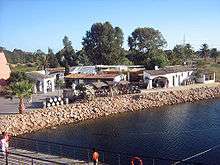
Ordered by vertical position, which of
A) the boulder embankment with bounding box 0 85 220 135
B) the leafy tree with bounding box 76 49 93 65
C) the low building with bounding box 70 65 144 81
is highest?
the leafy tree with bounding box 76 49 93 65

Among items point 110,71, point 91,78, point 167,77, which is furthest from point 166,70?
point 91,78

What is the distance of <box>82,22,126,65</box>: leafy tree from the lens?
110m

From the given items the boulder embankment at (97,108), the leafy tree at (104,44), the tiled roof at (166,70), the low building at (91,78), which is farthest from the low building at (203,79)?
the leafy tree at (104,44)

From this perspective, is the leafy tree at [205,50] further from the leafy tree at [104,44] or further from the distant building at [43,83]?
the distant building at [43,83]

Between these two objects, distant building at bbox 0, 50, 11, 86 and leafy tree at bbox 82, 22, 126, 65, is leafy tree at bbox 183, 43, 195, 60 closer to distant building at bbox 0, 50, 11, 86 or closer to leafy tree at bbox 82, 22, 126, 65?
leafy tree at bbox 82, 22, 126, 65

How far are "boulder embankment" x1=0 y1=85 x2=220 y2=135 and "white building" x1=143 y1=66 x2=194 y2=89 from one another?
13.5ft

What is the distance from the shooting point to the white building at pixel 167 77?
74875 mm

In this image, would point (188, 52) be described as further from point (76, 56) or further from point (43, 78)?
point (43, 78)

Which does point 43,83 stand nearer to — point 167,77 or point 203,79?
point 167,77

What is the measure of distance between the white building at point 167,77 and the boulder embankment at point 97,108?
4103 millimetres

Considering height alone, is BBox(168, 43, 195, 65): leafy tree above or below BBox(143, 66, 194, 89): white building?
above

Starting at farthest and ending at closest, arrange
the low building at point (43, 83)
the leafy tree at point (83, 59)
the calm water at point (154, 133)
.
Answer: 1. the leafy tree at point (83, 59)
2. the low building at point (43, 83)
3. the calm water at point (154, 133)

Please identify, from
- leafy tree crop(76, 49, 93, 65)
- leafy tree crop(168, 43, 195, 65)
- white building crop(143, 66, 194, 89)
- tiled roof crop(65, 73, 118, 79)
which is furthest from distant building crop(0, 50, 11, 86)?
leafy tree crop(168, 43, 195, 65)

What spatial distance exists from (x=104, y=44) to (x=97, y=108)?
51.9 m
